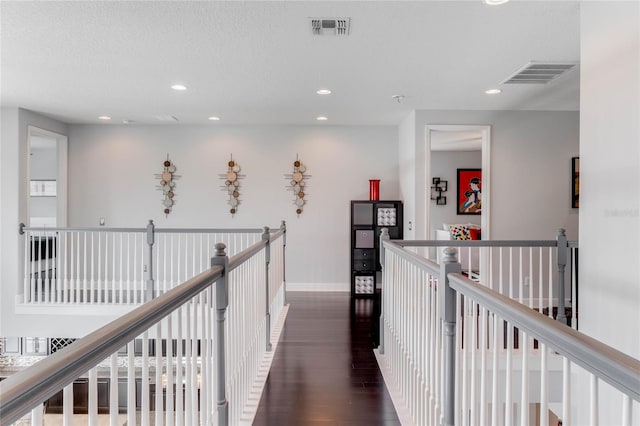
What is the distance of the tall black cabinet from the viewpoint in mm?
5594

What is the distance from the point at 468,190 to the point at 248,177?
514cm

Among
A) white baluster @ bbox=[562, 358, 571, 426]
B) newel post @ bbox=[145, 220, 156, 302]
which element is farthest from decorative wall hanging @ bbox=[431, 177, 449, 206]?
white baluster @ bbox=[562, 358, 571, 426]

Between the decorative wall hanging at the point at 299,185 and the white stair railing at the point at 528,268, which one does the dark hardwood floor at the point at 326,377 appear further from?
the decorative wall hanging at the point at 299,185

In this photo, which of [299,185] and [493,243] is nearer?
[493,243]

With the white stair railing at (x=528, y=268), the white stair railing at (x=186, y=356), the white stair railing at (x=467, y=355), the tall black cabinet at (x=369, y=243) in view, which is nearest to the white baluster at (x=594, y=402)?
the white stair railing at (x=467, y=355)

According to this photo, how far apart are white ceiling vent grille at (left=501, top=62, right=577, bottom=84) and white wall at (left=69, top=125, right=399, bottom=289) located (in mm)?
2356

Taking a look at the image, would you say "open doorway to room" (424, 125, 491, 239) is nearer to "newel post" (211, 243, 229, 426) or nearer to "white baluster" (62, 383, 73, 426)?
"newel post" (211, 243, 229, 426)

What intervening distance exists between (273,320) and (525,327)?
322 cm

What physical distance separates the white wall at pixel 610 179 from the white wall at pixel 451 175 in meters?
6.02

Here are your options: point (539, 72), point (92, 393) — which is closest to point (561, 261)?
point (539, 72)

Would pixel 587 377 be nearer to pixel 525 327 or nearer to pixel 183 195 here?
pixel 525 327

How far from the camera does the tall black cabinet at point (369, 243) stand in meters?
5.59

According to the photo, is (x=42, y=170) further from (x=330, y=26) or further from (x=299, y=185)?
(x=330, y=26)

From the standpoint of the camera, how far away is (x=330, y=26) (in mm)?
2686
